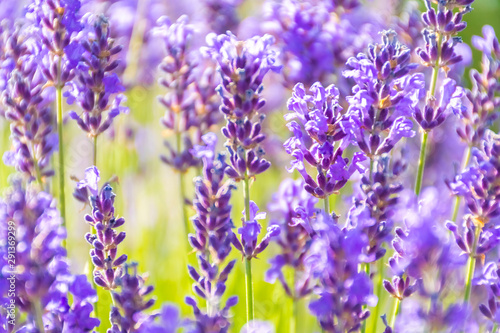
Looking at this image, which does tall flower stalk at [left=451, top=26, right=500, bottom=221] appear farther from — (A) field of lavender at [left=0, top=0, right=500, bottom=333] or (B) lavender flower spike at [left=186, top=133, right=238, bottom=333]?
(B) lavender flower spike at [left=186, top=133, right=238, bottom=333]

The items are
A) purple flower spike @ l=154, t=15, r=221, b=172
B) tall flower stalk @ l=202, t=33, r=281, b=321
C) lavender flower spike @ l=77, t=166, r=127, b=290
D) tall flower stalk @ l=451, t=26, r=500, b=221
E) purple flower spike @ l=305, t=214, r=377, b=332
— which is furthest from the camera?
purple flower spike @ l=154, t=15, r=221, b=172

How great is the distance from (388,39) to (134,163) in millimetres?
1858

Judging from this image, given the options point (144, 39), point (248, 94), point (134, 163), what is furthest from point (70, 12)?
point (134, 163)

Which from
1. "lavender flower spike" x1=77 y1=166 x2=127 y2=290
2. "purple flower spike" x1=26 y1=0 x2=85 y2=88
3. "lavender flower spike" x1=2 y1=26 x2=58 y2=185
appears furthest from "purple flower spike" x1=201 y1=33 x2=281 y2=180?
"lavender flower spike" x1=2 y1=26 x2=58 y2=185

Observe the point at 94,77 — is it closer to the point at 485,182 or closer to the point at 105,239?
the point at 105,239

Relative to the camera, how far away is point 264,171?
200 centimetres

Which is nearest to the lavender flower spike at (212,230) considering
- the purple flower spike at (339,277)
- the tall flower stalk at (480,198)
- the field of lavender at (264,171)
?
the field of lavender at (264,171)

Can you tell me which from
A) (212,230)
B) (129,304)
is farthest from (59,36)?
(129,304)

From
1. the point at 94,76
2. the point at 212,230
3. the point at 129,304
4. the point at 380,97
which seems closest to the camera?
the point at 129,304

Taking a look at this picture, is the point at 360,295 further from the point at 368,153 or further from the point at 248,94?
the point at 248,94

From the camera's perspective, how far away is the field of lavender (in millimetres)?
1115

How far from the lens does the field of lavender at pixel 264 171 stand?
3.66 ft

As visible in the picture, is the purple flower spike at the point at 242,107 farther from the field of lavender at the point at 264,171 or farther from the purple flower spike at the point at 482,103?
the purple flower spike at the point at 482,103

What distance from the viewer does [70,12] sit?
5.54 ft
